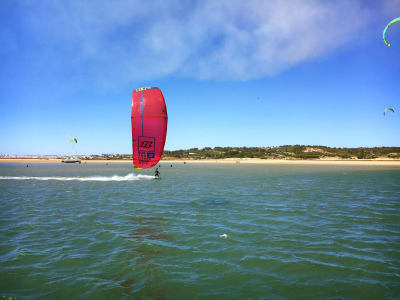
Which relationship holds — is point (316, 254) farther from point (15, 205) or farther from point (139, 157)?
point (15, 205)

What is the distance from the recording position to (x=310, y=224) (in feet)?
43.2

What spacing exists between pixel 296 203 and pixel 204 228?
903cm

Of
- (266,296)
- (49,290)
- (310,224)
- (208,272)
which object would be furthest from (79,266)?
(310,224)

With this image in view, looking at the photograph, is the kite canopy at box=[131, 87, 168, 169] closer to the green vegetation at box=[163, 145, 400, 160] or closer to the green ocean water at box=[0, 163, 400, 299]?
the green ocean water at box=[0, 163, 400, 299]

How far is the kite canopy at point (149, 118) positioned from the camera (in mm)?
9641

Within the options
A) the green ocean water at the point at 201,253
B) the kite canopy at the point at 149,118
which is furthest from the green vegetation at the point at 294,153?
the kite canopy at the point at 149,118

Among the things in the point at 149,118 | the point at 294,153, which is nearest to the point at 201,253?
the point at 149,118

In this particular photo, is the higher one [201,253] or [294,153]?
[294,153]

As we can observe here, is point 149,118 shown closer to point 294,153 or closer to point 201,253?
point 201,253

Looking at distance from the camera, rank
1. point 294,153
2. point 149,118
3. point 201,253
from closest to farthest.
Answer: point 201,253 → point 149,118 → point 294,153

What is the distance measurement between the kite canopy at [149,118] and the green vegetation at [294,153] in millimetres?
123643

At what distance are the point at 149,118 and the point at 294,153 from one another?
140m

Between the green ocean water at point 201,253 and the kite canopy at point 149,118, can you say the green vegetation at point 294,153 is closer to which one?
the green ocean water at point 201,253

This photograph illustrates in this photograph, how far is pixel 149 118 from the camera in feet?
31.8
